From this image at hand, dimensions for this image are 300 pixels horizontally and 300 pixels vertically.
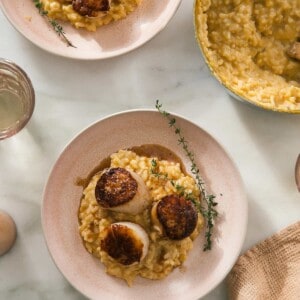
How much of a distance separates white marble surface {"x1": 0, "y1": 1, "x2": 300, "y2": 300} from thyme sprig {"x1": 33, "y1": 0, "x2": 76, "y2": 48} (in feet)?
0.34

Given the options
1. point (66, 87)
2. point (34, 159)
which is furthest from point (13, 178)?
point (66, 87)

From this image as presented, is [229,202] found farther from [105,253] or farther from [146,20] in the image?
[146,20]

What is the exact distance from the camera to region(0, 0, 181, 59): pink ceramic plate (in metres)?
1.80

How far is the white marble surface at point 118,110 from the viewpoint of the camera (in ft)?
6.18

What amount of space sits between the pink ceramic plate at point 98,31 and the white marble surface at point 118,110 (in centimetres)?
9

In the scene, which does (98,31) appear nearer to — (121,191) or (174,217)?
(121,191)

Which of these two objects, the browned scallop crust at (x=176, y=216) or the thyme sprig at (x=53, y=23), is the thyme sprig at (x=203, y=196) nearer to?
the browned scallop crust at (x=176, y=216)

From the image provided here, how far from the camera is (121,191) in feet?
5.52

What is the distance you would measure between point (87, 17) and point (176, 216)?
615 mm

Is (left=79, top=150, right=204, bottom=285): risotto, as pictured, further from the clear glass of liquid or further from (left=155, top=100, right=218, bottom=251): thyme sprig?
the clear glass of liquid

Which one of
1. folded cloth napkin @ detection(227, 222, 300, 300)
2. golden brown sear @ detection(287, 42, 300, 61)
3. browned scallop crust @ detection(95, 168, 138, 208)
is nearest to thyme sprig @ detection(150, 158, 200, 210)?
browned scallop crust @ detection(95, 168, 138, 208)

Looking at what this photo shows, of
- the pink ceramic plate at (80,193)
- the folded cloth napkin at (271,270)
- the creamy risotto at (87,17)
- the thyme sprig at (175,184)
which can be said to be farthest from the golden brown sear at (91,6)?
the folded cloth napkin at (271,270)

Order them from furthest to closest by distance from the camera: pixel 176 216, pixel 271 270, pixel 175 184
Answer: pixel 271 270
pixel 175 184
pixel 176 216

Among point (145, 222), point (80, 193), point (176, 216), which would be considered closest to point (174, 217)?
point (176, 216)
